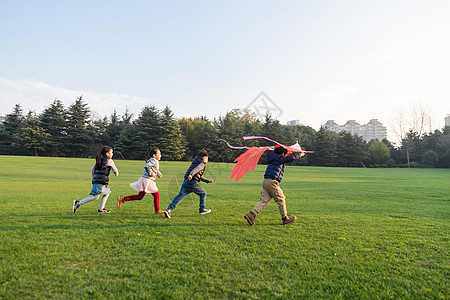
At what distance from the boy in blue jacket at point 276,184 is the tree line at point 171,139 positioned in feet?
149

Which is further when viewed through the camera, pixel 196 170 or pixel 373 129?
pixel 373 129

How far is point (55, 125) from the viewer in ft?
172

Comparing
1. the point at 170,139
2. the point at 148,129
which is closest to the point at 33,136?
the point at 148,129

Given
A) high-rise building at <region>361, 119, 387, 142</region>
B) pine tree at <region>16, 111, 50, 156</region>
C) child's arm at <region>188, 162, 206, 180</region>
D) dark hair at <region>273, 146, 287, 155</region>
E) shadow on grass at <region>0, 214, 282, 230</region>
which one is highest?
Result: high-rise building at <region>361, 119, 387, 142</region>

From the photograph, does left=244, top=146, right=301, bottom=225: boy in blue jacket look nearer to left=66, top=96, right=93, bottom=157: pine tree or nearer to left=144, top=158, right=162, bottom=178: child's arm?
left=144, top=158, right=162, bottom=178: child's arm

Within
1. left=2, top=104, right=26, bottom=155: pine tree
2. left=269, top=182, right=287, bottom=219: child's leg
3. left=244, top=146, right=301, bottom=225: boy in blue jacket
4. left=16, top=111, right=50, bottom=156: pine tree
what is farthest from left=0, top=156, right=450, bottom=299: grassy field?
left=2, top=104, right=26, bottom=155: pine tree

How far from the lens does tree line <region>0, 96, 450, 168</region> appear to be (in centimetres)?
5027

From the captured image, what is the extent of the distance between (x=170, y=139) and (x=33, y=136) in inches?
933

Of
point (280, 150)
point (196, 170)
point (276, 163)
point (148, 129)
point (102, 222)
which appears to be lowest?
point (102, 222)

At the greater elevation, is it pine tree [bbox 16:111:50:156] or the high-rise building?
the high-rise building

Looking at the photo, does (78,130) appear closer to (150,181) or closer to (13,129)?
Result: (13,129)

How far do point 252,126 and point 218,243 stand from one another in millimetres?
55982

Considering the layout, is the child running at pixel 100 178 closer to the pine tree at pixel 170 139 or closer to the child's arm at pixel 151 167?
the child's arm at pixel 151 167

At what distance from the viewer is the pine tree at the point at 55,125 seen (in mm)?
50234
